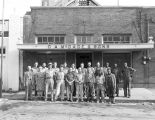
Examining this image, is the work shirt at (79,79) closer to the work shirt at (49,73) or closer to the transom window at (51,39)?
the work shirt at (49,73)

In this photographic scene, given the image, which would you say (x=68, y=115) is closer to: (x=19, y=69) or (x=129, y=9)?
(x=19, y=69)

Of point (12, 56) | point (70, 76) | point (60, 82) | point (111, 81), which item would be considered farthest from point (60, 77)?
point (12, 56)

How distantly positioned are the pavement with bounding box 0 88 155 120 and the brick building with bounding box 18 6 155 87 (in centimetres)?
427

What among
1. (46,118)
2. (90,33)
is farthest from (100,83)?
(90,33)

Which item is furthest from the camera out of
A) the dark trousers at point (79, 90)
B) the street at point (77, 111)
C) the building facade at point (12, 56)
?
the building facade at point (12, 56)

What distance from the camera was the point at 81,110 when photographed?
11.5 meters

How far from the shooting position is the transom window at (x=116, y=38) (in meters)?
19.0

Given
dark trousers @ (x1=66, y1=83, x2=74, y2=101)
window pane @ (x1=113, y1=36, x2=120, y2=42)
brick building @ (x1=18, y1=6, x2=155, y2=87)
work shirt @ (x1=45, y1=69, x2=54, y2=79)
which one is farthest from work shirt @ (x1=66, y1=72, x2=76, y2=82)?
window pane @ (x1=113, y1=36, x2=120, y2=42)

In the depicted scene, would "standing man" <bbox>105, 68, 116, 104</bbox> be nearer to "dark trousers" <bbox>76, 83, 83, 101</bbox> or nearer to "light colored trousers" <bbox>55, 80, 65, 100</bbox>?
"dark trousers" <bbox>76, 83, 83, 101</bbox>

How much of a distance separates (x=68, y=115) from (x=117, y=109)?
2.56 metres

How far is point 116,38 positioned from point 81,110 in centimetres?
879

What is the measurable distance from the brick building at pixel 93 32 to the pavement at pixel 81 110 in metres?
4.27

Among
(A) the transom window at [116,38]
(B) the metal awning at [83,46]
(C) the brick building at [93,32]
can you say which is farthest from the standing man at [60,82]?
(A) the transom window at [116,38]

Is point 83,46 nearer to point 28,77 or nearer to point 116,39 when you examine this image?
point 116,39
